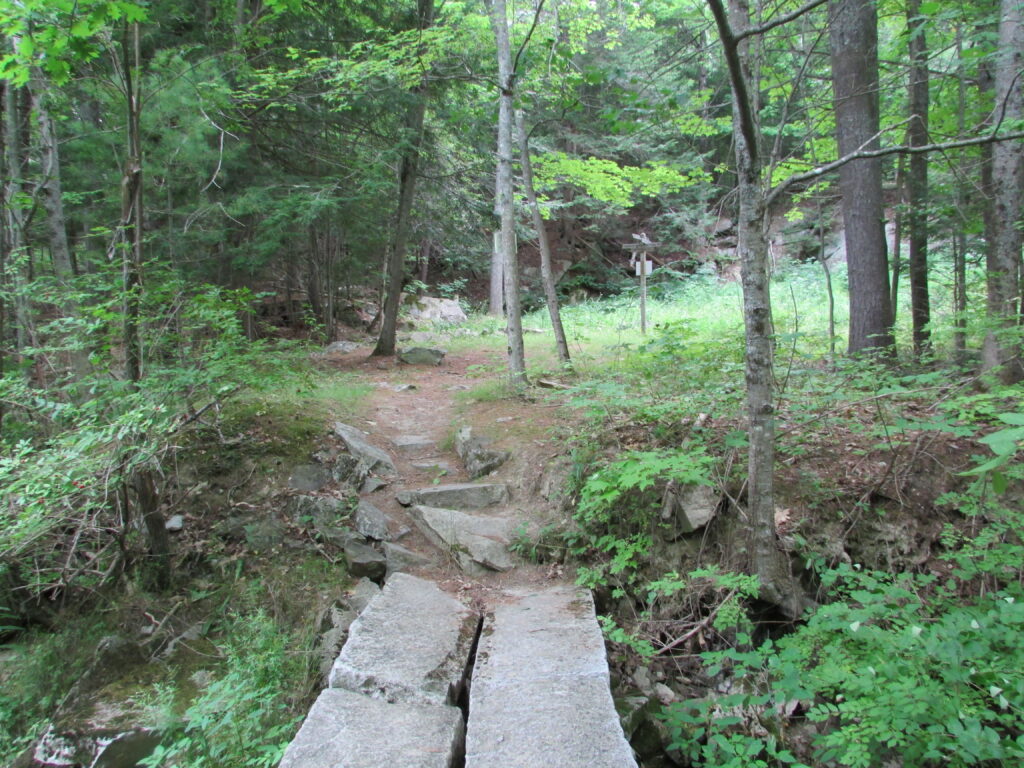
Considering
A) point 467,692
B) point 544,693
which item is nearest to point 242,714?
A: point 467,692

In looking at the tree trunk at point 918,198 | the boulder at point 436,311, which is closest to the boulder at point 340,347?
the boulder at point 436,311

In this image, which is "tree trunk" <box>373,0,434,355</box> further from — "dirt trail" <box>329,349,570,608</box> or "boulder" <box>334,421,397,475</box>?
"boulder" <box>334,421,397,475</box>

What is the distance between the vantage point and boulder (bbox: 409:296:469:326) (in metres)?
17.7

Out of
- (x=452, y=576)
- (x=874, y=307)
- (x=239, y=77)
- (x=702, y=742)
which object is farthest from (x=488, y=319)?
(x=702, y=742)

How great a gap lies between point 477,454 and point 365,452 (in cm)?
119

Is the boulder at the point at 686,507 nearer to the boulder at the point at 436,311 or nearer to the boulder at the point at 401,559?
the boulder at the point at 401,559

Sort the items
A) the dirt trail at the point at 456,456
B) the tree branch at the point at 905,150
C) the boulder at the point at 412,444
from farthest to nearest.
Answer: the boulder at the point at 412,444 < the dirt trail at the point at 456,456 < the tree branch at the point at 905,150

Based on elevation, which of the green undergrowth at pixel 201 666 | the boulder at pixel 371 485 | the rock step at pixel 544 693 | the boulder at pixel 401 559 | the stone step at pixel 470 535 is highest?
the boulder at pixel 371 485

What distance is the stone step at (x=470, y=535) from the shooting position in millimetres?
4508

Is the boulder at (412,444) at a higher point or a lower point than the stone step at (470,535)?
higher

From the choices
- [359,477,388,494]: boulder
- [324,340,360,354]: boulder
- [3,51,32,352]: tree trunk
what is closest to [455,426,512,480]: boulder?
[359,477,388,494]: boulder

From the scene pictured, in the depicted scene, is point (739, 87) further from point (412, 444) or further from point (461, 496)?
point (412, 444)

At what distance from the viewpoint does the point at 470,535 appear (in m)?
4.74

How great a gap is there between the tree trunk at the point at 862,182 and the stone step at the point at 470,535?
183 inches
